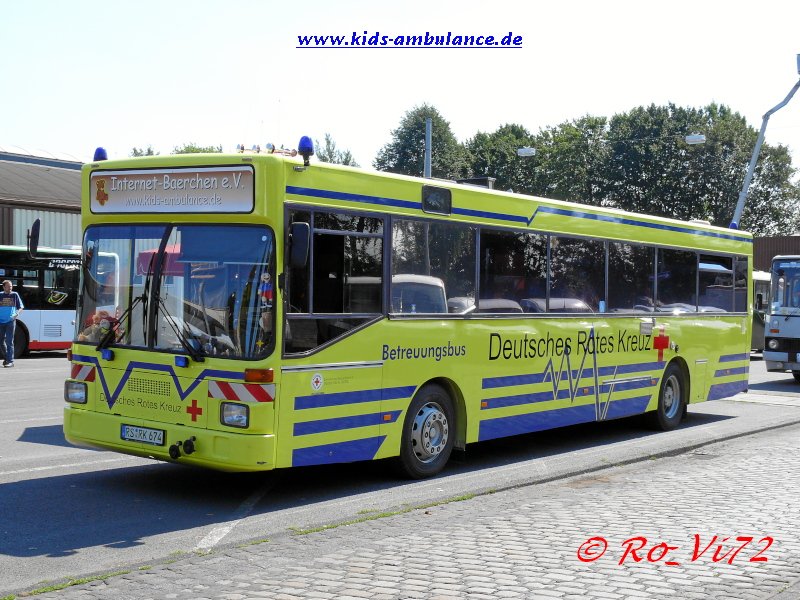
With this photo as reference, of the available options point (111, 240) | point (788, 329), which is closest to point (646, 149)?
point (788, 329)

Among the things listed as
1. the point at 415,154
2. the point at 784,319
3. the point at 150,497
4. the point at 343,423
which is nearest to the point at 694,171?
the point at 415,154

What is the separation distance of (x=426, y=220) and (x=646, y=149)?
6104cm

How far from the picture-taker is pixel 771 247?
62.4 m

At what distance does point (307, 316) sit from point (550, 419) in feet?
13.6

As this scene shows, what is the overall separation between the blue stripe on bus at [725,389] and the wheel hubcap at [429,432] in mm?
6614

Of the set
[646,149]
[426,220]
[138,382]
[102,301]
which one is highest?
[646,149]

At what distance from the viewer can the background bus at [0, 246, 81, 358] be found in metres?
26.0

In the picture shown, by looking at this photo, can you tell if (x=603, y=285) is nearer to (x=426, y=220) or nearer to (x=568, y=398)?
(x=568, y=398)

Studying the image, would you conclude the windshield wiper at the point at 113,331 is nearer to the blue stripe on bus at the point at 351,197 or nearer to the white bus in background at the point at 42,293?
the blue stripe on bus at the point at 351,197

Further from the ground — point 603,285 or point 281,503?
point 603,285

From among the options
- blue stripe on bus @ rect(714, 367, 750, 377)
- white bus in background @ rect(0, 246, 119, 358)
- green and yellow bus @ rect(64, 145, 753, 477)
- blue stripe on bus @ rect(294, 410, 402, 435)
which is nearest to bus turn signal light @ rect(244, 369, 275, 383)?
green and yellow bus @ rect(64, 145, 753, 477)

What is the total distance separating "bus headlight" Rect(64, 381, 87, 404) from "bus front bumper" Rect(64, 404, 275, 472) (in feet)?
0.25

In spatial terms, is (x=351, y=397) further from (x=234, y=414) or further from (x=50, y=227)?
(x=50, y=227)

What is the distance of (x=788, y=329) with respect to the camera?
2338 cm
